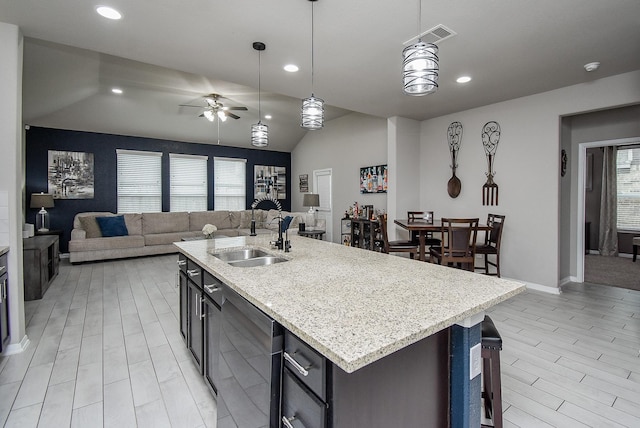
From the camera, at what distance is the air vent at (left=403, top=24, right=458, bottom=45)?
2.61m

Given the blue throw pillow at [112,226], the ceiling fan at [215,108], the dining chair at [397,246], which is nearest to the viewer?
the dining chair at [397,246]

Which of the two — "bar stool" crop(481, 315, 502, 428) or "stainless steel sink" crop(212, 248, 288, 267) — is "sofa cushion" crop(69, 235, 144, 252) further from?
"bar stool" crop(481, 315, 502, 428)

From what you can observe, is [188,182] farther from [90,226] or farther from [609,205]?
[609,205]

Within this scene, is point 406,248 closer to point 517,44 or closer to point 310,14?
point 517,44

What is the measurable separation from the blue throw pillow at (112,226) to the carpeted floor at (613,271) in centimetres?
839

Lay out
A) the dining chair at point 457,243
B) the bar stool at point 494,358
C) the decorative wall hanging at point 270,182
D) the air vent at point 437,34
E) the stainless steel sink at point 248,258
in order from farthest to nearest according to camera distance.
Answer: the decorative wall hanging at point 270,182 → the dining chair at point 457,243 → the air vent at point 437,34 → the stainless steel sink at point 248,258 → the bar stool at point 494,358

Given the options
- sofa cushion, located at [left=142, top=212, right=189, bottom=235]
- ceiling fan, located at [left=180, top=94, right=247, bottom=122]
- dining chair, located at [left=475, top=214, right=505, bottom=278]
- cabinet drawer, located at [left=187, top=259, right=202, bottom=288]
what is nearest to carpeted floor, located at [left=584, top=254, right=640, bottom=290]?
dining chair, located at [left=475, top=214, right=505, bottom=278]

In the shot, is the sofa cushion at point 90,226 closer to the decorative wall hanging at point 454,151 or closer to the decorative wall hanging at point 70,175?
the decorative wall hanging at point 70,175

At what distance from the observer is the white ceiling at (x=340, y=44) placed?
7.81 feet

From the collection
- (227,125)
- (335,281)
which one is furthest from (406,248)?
(227,125)

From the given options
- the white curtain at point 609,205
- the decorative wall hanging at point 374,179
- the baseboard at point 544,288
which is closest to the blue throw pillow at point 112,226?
the decorative wall hanging at point 374,179

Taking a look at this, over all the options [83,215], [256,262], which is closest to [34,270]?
[83,215]

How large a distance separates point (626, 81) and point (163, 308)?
5.95 metres

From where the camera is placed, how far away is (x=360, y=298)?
4.29ft
